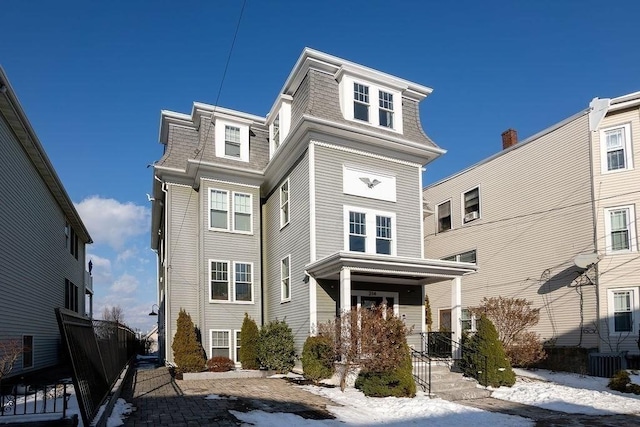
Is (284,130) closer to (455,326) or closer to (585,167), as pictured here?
(455,326)

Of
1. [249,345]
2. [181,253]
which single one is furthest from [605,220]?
[181,253]

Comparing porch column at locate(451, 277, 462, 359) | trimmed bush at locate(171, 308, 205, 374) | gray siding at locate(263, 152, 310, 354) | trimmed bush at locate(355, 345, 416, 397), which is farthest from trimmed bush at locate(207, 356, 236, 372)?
porch column at locate(451, 277, 462, 359)

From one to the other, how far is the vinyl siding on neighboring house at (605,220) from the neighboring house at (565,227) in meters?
0.03

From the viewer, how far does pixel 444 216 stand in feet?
80.6

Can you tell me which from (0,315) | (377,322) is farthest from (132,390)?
(377,322)

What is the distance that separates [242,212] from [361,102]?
236 inches

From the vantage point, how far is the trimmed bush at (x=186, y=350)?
15148 millimetres

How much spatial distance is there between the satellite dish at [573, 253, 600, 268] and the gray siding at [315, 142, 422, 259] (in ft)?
16.9

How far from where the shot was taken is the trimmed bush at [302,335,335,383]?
13617 mm

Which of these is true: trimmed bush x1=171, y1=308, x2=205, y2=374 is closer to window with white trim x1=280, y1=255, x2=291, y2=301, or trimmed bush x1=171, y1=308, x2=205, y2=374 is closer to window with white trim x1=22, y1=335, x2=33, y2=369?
window with white trim x1=280, y1=255, x2=291, y2=301

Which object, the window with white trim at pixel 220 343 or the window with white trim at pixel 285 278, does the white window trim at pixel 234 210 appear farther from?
the window with white trim at pixel 220 343

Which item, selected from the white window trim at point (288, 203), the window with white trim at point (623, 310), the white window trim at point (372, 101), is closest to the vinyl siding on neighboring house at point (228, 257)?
the white window trim at point (288, 203)

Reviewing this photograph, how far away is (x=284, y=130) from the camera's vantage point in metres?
18.2

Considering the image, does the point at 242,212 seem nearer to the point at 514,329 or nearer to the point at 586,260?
the point at 514,329
